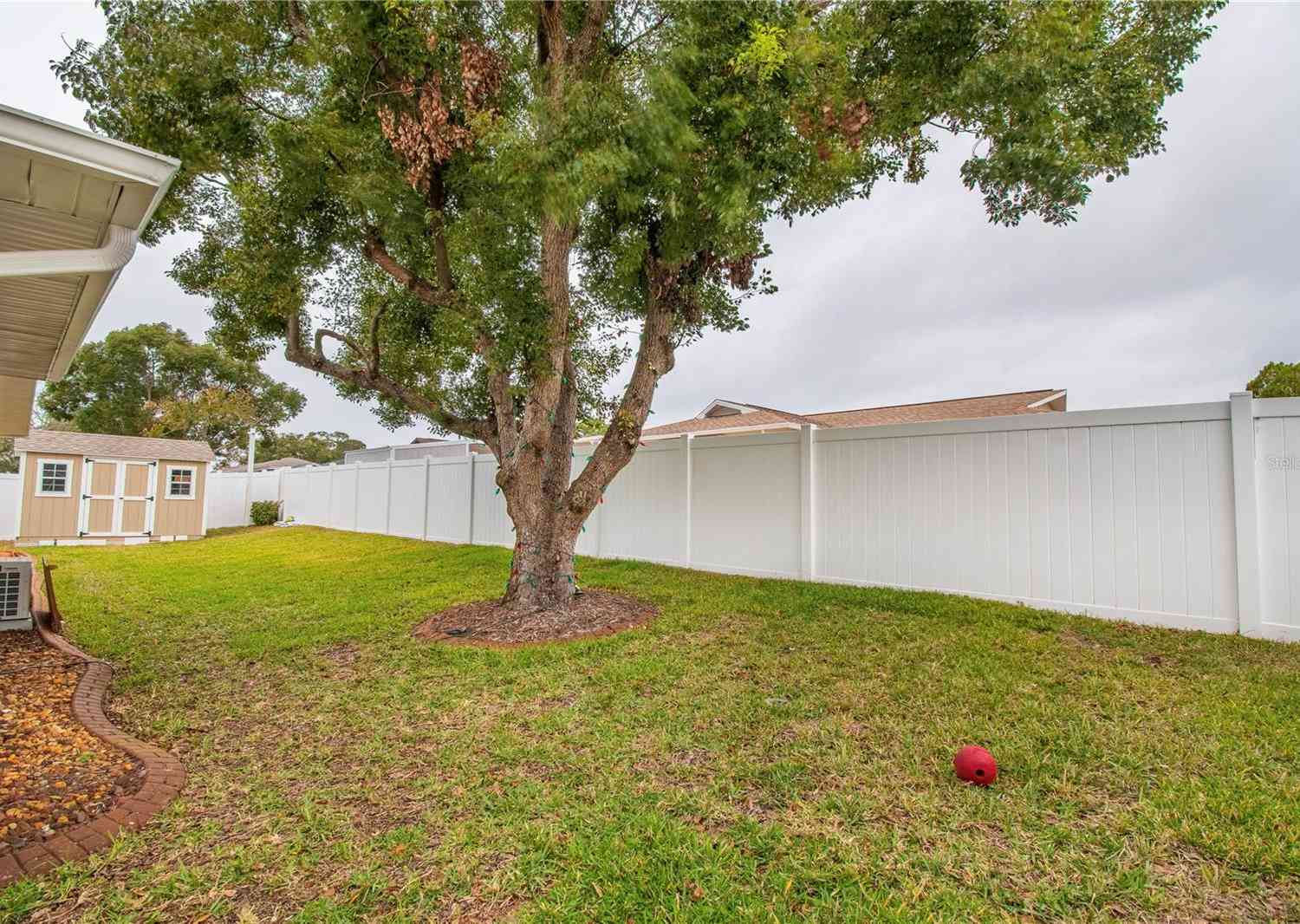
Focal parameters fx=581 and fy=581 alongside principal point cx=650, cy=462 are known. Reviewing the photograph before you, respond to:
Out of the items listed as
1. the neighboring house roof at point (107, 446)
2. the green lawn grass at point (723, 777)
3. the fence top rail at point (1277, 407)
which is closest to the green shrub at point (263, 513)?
the neighboring house roof at point (107, 446)

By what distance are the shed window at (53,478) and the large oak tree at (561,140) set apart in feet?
33.2

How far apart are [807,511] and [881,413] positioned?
1035cm

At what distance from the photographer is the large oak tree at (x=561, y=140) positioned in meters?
4.10

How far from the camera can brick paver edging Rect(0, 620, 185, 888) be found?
2.17m

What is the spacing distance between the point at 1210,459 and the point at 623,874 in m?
5.19

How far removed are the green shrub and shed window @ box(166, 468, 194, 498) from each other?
2.98 metres

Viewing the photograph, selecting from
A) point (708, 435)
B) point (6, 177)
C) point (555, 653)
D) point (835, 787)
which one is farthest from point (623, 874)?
point (708, 435)

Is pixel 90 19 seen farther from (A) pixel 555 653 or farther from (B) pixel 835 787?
(B) pixel 835 787

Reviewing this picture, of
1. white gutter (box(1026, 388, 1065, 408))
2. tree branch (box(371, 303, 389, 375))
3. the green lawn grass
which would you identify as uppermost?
white gutter (box(1026, 388, 1065, 408))

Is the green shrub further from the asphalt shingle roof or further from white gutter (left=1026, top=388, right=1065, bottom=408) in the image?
white gutter (left=1026, top=388, right=1065, bottom=408)

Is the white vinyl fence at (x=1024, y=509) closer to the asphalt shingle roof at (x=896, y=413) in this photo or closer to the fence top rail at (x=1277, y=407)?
the fence top rail at (x=1277, y=407)

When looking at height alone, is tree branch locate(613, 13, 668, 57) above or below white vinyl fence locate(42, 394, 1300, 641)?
above

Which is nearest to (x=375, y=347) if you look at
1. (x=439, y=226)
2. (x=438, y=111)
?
(x=439, y=226)

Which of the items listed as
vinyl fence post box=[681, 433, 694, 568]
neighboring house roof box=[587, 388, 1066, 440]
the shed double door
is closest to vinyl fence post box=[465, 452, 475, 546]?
neighboring house roof box=[587, 388, 1066, 440]
